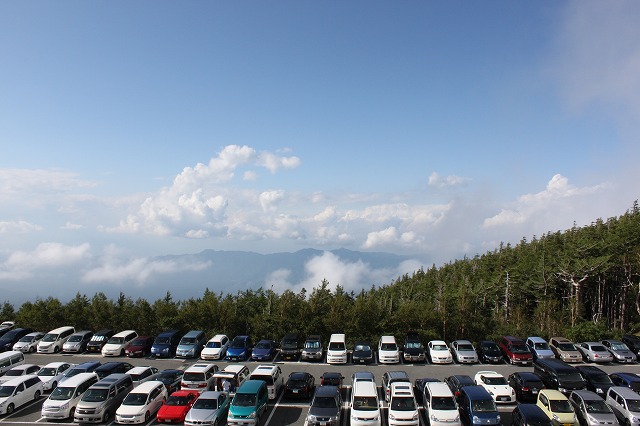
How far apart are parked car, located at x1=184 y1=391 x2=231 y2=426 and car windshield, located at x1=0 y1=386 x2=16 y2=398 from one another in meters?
9.80

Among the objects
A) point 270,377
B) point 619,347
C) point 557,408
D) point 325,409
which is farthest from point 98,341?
point 619,347

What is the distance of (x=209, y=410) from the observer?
1883 cm

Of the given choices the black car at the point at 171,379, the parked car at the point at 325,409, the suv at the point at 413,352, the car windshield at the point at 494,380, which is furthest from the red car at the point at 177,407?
the suv at the point at 413,352

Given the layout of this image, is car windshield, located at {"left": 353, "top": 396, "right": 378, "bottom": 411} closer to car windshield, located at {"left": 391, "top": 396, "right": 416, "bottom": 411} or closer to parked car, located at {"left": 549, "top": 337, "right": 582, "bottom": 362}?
car windshield, located at {"left": 391, "top": 396, "right": 416, "bottom": 411}

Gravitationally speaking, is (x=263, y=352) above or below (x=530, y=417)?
above

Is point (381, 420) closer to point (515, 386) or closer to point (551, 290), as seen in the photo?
point (515, 386)

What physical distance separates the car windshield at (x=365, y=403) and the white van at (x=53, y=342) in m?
27.3

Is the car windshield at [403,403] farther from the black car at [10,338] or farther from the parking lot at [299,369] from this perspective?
the black car at [10,338]

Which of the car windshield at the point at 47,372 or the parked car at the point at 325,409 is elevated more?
the car windshield at the point at 47,372

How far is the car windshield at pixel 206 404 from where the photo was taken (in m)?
19.0

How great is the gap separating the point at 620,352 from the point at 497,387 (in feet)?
51.6

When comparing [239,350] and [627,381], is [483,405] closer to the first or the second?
[627,381]

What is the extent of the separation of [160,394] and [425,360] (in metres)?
18.4

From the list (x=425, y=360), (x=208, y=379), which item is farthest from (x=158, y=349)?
(x=425, y=360)
